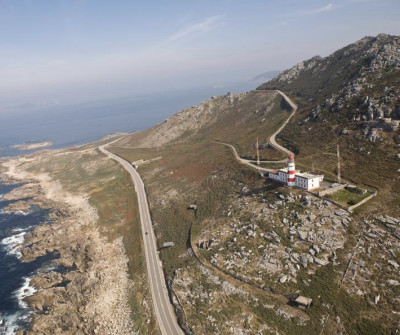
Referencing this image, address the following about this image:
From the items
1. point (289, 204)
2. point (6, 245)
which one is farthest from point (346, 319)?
point (6, 245)

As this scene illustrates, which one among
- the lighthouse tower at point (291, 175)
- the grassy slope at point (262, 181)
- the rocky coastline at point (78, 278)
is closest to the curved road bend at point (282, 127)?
the grassy slope at point (262, 181)

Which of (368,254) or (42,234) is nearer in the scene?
(368,254)

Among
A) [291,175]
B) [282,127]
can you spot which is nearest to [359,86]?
[282,127]

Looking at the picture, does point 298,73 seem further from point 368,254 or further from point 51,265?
point 51,265

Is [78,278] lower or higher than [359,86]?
lower

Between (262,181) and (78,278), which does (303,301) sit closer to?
(262,181)

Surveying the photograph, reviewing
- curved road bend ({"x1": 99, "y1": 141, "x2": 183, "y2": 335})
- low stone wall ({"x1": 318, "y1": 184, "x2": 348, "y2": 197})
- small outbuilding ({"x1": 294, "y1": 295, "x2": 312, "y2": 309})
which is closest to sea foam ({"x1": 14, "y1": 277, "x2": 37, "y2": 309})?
curved road bend ({"x1": 99, "y1": 141, "x2": 183, "y2": 335})
